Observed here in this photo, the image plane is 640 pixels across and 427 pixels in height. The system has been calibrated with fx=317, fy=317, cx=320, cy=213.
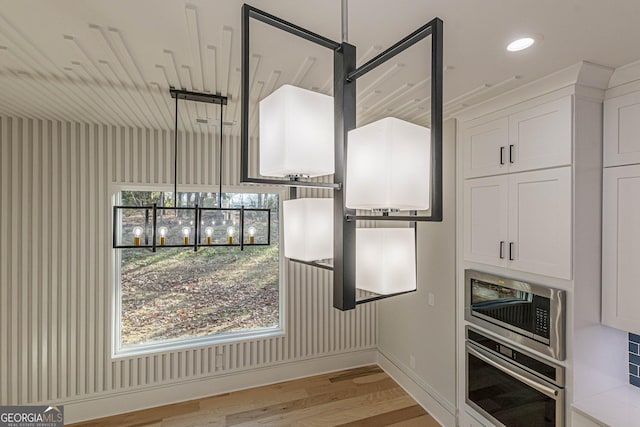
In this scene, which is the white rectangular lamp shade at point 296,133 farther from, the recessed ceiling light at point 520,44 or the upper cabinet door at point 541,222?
the upper cabinet door at point 541,222

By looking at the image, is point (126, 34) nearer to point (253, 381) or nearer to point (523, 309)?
point (523, 309)

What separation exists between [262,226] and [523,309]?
2334mm

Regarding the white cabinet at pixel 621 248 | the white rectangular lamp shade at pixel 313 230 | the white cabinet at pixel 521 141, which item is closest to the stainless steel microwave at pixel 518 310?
the white cabinet at pixel 621 248

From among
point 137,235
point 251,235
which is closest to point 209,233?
point 251,235

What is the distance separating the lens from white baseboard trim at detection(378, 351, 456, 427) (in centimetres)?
279

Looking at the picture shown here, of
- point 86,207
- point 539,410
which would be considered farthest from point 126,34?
point 539,410

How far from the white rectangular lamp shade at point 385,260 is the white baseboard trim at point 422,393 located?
256cm

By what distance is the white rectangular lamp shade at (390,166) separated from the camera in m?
0.68

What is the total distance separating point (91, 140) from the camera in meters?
2.93

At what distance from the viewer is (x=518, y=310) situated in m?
2.17

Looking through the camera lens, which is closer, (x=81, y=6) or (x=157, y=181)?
(x=81, y=6)

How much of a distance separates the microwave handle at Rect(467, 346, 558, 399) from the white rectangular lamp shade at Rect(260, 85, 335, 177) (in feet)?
7.05

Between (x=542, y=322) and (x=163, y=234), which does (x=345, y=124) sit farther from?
(x=163, y=234)

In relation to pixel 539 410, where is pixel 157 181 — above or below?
above
